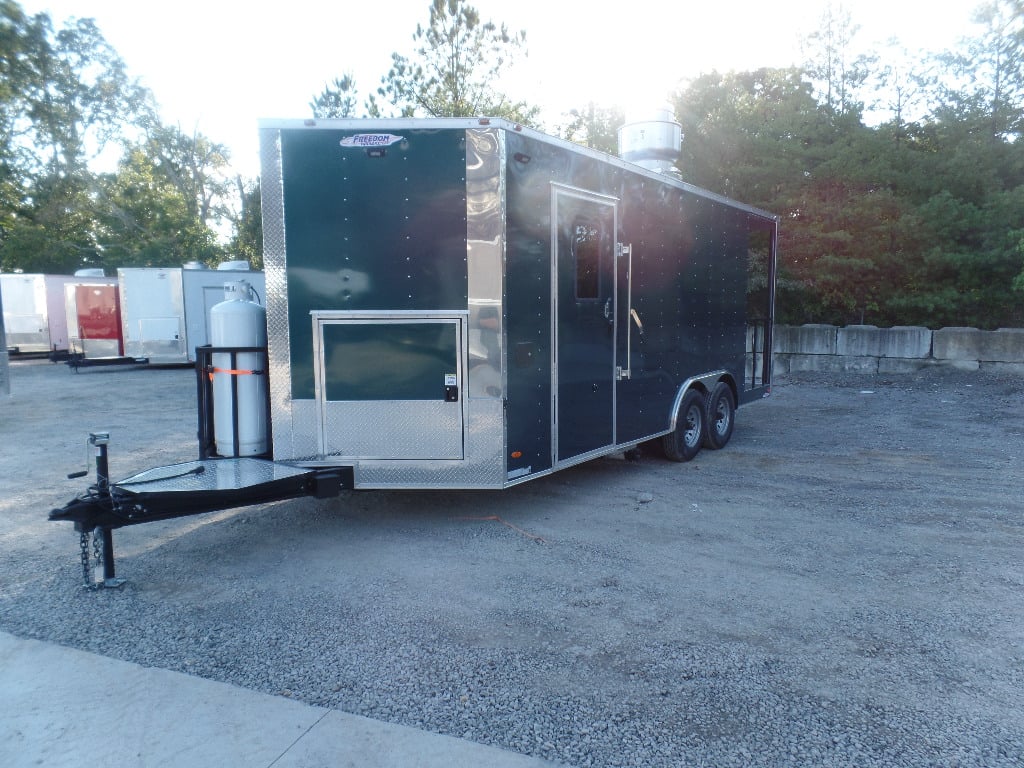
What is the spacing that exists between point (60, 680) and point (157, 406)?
995 cm

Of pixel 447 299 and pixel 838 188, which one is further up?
pixel 838 188

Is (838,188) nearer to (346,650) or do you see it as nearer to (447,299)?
(447,299)

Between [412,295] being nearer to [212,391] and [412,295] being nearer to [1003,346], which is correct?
[212,391]

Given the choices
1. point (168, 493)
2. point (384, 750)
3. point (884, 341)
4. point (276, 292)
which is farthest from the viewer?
point (884, 341)

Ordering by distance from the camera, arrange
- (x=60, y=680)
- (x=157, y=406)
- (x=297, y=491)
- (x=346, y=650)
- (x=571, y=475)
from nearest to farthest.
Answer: (x=60, y=680), (x=346, y=650), (x=297, y=491), (x=571, y=475), (x=157, y=406)

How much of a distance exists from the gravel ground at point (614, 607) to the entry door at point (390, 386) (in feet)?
2.38

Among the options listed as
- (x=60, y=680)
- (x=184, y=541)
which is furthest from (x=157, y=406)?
(x=60, y=680)

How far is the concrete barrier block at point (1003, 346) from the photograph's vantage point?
1377cm

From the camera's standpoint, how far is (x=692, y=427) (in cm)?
812

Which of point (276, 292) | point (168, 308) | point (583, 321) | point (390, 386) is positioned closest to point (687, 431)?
point (583, 321)

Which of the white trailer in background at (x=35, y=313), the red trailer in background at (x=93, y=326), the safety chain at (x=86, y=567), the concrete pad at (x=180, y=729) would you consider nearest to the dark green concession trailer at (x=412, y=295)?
the safety chain at (x=86, y=567)

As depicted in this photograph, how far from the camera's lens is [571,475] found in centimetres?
734

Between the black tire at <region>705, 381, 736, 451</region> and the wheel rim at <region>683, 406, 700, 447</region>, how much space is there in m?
0.14

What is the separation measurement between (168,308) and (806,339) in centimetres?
1546
